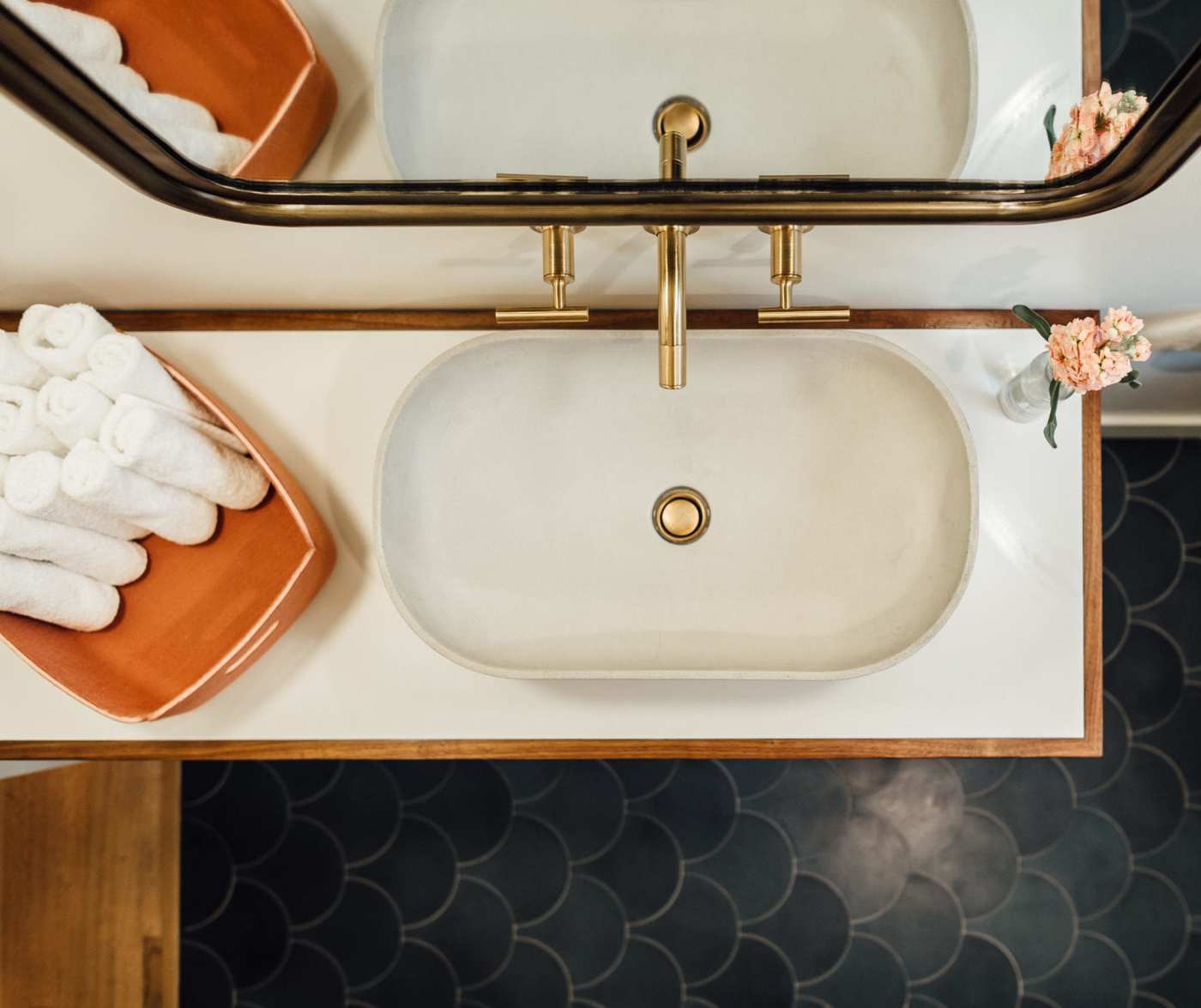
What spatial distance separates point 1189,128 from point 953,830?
1.23 m

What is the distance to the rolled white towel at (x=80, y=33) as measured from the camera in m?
0.63

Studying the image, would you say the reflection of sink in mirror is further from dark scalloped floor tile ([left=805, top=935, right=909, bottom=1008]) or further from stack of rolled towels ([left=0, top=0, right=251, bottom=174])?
dark scalloped floor tile ([left=805, top=935, right=909, bottom=1008])

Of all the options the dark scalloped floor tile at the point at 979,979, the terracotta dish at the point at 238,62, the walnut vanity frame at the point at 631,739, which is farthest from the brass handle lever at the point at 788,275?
the dark scalloped floor tile at the point at 979,979

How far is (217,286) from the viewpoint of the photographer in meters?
0.78

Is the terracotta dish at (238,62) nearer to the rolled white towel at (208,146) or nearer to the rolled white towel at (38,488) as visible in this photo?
the rolled white towel at (208,146)

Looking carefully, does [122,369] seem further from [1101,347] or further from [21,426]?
[1101,347]

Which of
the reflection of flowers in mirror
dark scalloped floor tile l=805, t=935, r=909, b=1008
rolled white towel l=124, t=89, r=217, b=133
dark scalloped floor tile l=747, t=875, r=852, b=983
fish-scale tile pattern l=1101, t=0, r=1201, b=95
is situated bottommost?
dark scalloped floor tile l=805, t=935, r=909, b=1008

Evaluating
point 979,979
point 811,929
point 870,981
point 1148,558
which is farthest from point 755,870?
point 1148,558

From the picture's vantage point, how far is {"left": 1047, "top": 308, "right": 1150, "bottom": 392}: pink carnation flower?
0.65 metres

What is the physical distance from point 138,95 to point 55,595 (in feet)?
1.38

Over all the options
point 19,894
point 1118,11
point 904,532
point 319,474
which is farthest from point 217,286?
point 1118,11

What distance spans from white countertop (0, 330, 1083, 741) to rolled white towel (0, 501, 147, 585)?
0.50 ft

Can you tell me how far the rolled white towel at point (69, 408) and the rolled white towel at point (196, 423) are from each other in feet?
0.07

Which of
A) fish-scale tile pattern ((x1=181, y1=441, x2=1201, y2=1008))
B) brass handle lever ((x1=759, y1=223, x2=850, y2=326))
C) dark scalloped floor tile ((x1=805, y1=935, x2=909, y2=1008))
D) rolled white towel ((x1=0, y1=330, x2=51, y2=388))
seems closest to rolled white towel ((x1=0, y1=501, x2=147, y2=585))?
rolled white towel ((x1=0, y1=330, x2=51, y2=388))
